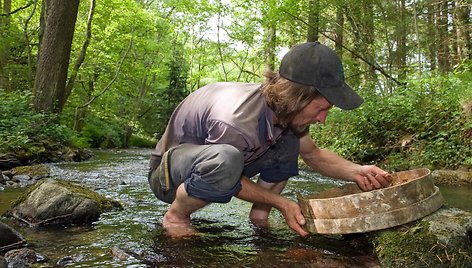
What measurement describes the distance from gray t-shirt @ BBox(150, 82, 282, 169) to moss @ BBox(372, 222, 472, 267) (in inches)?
31.6

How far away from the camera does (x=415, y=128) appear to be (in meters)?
7.24

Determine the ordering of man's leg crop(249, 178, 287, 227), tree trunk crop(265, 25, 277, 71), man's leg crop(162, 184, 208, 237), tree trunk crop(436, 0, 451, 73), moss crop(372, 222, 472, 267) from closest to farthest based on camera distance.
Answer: moss crop(372, 222, 472, 267) < man's leg crop(162, 184, 208, 237) < man's leg crop(249, 178, 287, 227) < tree trunk crop(436, 0, 451, 73) < tree trunk crop(265, 25, 277, 71)

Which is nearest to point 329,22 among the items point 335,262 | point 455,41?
point 455,41

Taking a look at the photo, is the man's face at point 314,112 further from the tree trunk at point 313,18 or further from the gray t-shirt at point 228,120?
the tree trunk at point 313,18

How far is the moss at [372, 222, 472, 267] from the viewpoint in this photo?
1.97 m

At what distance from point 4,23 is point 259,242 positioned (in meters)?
11.7

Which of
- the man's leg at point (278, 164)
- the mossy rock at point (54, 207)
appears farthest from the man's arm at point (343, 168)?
the mossy rock at point (54, 207)

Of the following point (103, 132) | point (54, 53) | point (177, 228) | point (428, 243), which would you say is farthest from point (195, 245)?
point (103, 132)

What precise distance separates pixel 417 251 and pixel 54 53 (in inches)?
340

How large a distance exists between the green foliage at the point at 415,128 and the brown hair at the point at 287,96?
4516mm

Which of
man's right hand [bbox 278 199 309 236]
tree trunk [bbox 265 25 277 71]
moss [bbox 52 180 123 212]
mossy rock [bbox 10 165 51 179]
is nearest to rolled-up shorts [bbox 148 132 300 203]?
man's right hand [bbox 278 199 309 236]

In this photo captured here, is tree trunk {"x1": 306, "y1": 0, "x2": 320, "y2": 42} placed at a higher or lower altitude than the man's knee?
higher

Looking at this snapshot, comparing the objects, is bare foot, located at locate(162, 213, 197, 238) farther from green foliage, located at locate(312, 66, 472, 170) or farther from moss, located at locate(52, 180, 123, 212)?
green foliage, located at locate(312, 66, 472, 170)

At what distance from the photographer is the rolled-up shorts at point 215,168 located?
2.21 meters
